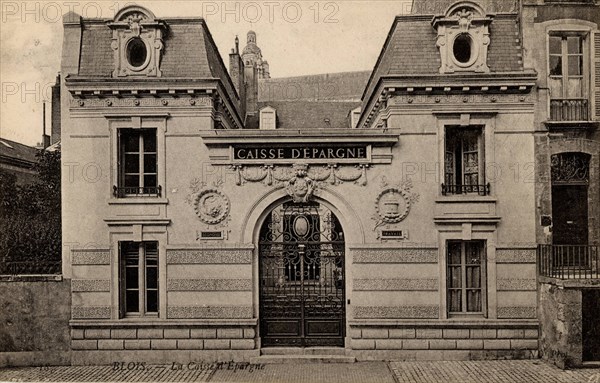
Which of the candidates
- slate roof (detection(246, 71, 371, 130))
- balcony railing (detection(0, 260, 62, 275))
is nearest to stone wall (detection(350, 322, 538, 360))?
balcony railing (detection(0, 260, 62, 275))

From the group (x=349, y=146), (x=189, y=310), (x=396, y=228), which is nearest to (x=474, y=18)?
(x=349, y=146)

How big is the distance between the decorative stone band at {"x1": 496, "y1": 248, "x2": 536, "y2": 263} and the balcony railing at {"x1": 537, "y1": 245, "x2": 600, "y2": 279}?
207 mm

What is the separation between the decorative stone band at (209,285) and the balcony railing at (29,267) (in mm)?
3254

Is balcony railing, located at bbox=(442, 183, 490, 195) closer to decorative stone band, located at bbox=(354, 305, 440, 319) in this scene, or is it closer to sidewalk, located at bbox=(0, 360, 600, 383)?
decorative stone band, located at bbox=(354, 305, 440, 319)

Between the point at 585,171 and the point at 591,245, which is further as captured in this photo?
the point at 585,171

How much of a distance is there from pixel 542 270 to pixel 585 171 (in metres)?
3.02

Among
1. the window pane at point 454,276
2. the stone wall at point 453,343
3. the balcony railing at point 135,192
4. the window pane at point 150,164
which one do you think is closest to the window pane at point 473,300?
the window pane at point 454,276

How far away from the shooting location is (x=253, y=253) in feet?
40.9

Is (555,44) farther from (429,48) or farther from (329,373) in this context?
(329,373)

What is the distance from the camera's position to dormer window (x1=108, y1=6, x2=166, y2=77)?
1232 cm

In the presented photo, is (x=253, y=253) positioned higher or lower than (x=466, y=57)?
lower

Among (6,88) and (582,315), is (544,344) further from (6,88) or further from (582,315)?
(6,88)

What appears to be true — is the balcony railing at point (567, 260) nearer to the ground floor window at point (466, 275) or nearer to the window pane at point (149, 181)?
the ground floor window at point (466, 275)

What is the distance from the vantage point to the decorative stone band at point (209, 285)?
485 inches
